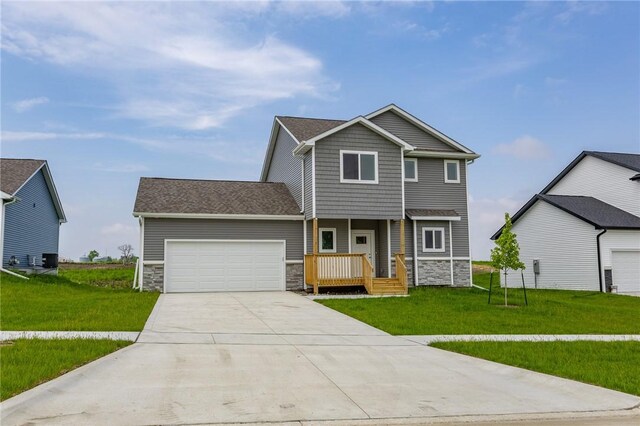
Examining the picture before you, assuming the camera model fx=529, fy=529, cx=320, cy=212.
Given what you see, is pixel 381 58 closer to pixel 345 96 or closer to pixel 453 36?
pixel 453 36

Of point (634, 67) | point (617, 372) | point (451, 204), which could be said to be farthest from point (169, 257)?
point (634, 67)

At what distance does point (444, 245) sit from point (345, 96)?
26.0 feet

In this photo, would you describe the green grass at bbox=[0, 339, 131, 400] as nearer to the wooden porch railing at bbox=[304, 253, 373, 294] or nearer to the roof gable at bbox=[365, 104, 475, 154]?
the wooden porch railing at bbox=[304, 253, 373, 294]

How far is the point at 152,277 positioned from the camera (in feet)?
63.6

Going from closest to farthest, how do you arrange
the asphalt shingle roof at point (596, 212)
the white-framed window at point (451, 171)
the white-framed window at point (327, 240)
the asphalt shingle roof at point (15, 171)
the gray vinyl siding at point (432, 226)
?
the white-framed window at point (327, 240)
the asphalt shingle roof at point (15, 171)
the gray vinyl siding at point (432, 226)
the white-framed window at point (451, 171)
the asphalt shingle roof at point (596, 212)

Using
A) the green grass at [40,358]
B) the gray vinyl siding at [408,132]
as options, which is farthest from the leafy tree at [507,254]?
the green grass at [40,358]

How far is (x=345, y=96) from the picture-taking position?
23.8m

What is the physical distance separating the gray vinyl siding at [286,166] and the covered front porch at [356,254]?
1851 millimetres

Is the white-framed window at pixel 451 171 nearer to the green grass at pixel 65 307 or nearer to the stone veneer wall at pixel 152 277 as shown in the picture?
the stone veneer wall at pixel 152 277

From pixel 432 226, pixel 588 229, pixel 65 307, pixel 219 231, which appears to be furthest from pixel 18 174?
pixel 588 229

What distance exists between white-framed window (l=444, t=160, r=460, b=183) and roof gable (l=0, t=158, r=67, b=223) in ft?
58.4

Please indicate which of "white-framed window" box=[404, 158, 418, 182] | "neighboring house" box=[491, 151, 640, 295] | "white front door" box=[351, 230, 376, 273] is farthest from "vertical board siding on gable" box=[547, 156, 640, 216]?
"white front door" box=[351, 230, 376, 273]

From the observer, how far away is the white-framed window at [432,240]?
22203 mm

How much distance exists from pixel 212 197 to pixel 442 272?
10.1 m
